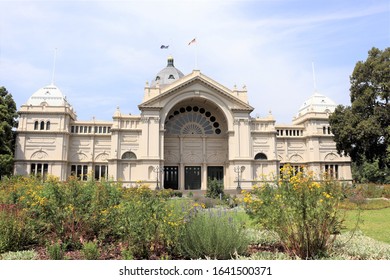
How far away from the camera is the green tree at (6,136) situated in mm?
42438

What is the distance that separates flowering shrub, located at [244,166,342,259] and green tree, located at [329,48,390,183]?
31.7 meters

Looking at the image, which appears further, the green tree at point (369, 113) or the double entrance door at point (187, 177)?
the double entrance door at point (187, 177)

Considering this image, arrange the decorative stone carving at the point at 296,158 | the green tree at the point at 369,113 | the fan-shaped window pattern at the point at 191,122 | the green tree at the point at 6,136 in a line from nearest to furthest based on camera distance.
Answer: the green tree at the point at 369,113, the green tree at the point at 6,136, the fan-shaped window pattern at the point at 191,122, the decorative stone carving at the point at 296,158

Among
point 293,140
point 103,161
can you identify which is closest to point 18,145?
point 103,161

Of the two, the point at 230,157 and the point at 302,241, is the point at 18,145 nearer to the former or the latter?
the point at 230,157

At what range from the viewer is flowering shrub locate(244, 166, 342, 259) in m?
8.31

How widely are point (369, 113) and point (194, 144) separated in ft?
76.0

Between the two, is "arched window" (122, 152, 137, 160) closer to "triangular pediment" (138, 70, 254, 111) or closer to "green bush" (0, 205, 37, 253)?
"triangular pediment" (138, 70, 254, 111)

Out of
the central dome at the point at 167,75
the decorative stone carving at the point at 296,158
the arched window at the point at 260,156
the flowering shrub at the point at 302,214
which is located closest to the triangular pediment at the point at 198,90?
the arched window at the point at 260,156

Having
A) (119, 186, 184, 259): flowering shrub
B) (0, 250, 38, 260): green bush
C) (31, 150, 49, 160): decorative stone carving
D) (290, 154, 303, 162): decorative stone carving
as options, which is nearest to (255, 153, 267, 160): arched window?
(290, 154, 303, 162): decorative stone carving

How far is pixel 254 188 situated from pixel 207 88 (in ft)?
125

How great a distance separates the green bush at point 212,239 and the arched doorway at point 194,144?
38197mm

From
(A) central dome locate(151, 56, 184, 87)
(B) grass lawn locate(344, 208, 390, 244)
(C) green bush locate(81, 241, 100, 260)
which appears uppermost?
(A) central dome locate(151, 56, 184, 87)

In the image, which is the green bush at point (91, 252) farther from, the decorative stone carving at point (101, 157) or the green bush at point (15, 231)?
the decorative stone carving at point (101, 157)
